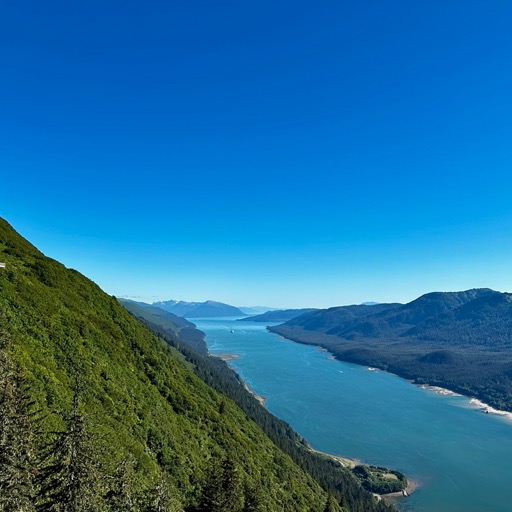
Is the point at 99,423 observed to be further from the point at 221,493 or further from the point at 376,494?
the point at 376,494

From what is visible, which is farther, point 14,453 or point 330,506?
point 330,506

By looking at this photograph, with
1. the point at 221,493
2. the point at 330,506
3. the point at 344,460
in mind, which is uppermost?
the point at 221,493

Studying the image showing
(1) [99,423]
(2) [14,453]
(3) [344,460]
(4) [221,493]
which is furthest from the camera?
(3) [344,460]

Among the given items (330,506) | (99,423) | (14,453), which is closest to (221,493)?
(99,423)

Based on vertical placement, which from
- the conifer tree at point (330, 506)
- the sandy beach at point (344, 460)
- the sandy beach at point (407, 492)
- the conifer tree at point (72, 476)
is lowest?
the sandy beach at point (407, 492)

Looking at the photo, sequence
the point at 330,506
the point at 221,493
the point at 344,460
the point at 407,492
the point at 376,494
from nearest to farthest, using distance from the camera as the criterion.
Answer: the point at 221,493 < the point at 330,506 < the point at 376,494 < the point at 407,492 < the point at 344,460

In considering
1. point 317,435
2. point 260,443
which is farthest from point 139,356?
point 317,435

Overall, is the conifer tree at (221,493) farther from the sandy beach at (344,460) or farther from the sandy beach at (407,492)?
the sandy beach at (344,460)

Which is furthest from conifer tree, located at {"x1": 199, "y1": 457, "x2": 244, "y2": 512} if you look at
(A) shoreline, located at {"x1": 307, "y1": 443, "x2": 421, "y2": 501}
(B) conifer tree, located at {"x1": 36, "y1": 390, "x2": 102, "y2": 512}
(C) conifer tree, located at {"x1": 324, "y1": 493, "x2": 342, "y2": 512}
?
(A) shoreline, located at {"x1": 307, "y1": 443, "x2": 421, "y2": 501}

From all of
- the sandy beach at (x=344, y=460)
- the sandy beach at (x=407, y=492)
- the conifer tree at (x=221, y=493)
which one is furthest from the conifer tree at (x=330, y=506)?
the sandy beach at (x=344, y=460)

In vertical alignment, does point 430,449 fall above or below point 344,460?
above
